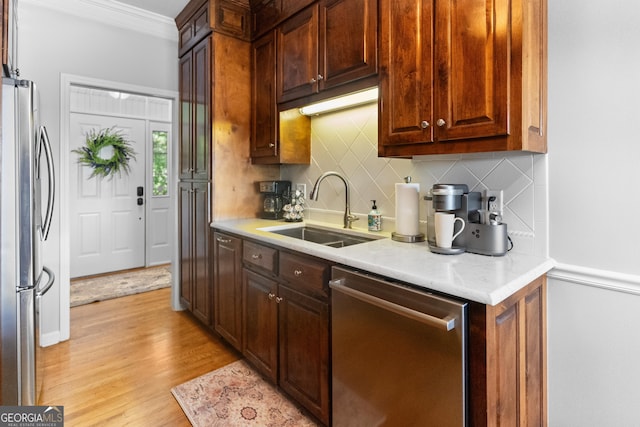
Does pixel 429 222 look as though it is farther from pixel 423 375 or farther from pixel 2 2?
pixel 2 2

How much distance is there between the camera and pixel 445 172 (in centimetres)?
178

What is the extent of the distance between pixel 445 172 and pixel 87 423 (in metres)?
2.32

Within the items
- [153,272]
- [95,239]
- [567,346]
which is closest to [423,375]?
[567,346]

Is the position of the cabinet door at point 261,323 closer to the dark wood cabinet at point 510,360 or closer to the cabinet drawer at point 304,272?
the cabinet drawer at point 304,272

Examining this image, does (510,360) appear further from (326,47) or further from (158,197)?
(158,197)

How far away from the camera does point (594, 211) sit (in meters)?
1.35

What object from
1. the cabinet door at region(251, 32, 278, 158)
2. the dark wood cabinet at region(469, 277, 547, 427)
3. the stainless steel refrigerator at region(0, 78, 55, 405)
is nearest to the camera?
the dark wood cabinet at region(469, 277, 547, 427)

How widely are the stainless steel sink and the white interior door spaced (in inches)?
131

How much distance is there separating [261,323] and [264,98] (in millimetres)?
1665

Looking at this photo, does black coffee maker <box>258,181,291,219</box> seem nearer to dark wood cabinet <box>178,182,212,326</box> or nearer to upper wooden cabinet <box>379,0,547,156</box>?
dark wood cabinet <box>178,182,212,326</box>

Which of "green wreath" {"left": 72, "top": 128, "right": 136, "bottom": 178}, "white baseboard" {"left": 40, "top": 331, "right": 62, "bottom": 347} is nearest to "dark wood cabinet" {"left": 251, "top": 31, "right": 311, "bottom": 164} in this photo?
"white baseboard" {"left": 40, "top": 331, "right": 62, "bottom": 347}

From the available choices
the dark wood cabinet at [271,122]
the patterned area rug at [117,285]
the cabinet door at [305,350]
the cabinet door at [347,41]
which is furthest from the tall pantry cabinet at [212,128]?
the patterned area rug at [117,285]

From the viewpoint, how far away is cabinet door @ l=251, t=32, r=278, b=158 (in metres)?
2.46

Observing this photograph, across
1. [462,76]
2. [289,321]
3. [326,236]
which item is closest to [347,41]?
[462,76]
